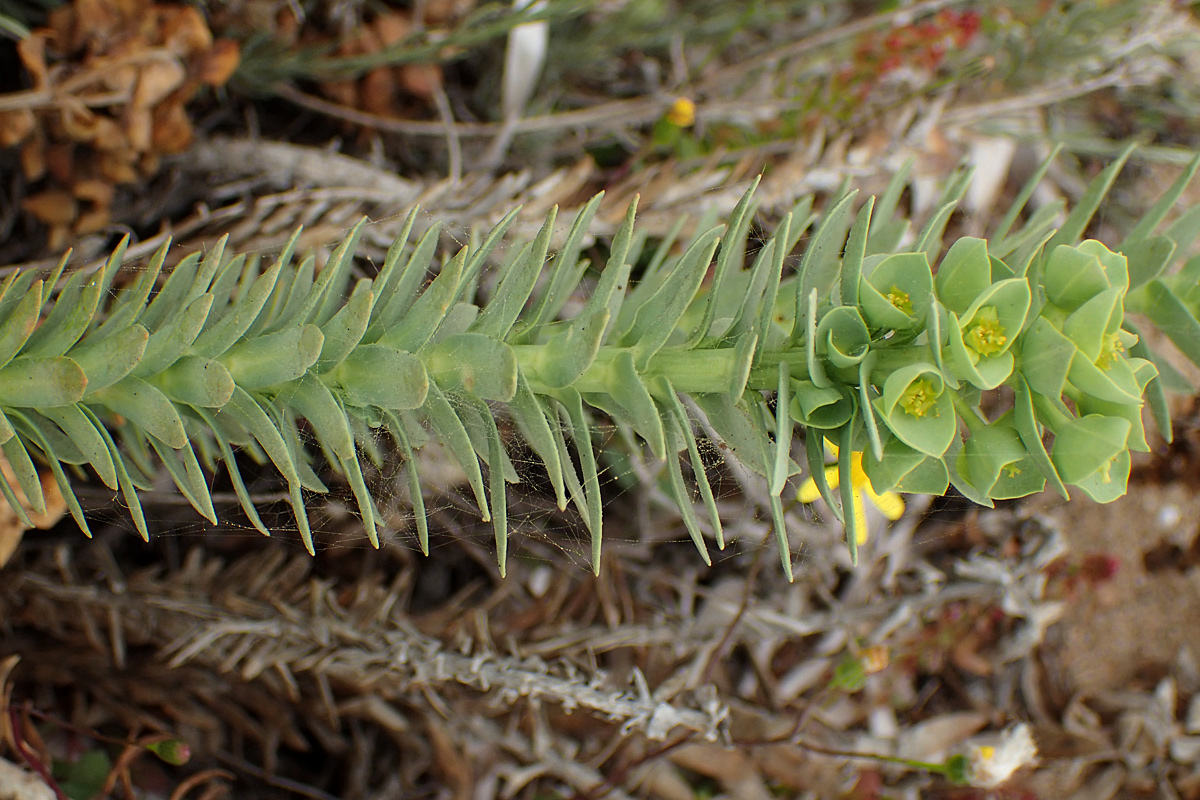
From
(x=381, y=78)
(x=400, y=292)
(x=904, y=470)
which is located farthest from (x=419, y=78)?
(x=904, y=470)

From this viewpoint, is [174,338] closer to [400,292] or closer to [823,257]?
[400,292]

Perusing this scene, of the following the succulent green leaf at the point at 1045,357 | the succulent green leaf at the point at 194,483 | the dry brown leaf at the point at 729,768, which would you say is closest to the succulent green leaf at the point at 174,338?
the succulent green leaf at the point at 194,483

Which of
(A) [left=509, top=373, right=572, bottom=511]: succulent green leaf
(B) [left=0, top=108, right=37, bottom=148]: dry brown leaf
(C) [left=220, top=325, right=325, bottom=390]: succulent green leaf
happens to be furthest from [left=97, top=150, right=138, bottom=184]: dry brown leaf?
(A) [left=509, top=373, right=572, bottom=511]: succulent green leaf

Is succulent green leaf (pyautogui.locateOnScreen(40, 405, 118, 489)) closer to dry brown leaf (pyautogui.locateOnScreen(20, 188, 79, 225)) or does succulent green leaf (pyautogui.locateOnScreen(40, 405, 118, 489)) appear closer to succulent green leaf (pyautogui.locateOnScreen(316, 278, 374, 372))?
succulent green leaf (pyautogui.locateOnScreen(316, 278, 374, 372))

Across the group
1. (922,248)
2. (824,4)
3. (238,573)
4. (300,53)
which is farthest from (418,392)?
(824,4)

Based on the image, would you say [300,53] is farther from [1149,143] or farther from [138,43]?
[1149,143]

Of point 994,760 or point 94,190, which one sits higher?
point 94,190
